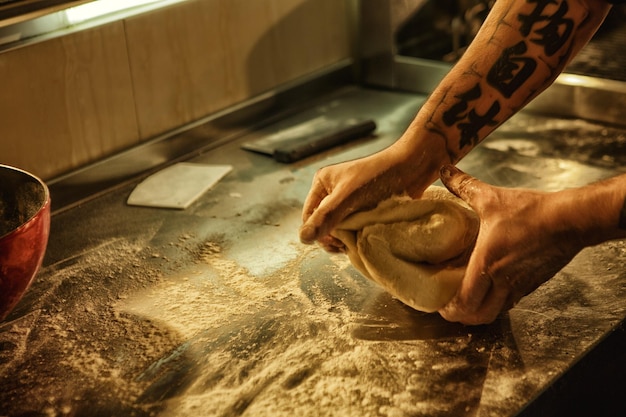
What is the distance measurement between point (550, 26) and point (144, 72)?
1004mm

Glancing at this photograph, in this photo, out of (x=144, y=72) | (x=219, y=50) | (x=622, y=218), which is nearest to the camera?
(x=622, y=218)

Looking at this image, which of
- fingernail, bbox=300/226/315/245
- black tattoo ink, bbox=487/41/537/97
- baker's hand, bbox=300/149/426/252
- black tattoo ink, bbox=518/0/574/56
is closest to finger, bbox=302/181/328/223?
baker's hand, bbox=300/149/426/252

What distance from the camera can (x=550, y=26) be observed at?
1.48 meters

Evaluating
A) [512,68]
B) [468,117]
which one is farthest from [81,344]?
[512,68]

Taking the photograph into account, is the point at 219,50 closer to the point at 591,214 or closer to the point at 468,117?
the point at 468,117

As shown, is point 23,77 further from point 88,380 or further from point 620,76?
point 620,76

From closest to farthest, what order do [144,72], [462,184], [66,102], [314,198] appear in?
[462,184] → [314,198] → [66,102] → [144,72]

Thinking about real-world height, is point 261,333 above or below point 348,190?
below

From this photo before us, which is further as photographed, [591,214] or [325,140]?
[325,140]

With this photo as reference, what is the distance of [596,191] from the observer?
1.14m

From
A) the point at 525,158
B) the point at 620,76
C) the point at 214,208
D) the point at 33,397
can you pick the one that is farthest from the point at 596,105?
the point at 33,397

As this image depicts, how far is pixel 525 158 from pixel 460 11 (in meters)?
0.82

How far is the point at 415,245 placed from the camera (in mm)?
1282

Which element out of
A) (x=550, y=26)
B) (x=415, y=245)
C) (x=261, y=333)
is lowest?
(x=261, y=333)
